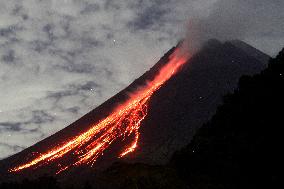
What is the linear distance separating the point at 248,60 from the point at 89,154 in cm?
6230

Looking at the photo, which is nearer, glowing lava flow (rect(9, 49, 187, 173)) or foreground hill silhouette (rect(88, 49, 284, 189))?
foreground hill silhouette (rect(88, 49, 284, 189))

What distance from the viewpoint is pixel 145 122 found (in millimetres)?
88938

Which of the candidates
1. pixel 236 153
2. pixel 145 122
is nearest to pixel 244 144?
pixel 236 153

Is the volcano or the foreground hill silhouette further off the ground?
the volcano

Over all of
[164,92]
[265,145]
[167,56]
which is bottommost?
[265,145]

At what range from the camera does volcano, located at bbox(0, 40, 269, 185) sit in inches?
2832

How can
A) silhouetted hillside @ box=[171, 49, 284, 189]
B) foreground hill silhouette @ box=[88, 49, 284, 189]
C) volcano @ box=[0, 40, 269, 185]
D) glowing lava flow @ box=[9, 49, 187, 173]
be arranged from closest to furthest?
1. foreground hill silhouette @ box=[88, 49, 284, 189]
2. silhouetted hillside @ box=[171, 49, 284, 189]
3. volcano @ box=[0, 40, 269, 185]
4. glowing lava flow @ box=[9, 49, 187, 173]

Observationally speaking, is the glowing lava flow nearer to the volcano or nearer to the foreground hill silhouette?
the volcano

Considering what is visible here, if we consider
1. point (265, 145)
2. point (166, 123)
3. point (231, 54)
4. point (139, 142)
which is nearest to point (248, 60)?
point (231, 54)

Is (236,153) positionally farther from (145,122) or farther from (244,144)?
(145,122)

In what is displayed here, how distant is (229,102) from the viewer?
3903cm

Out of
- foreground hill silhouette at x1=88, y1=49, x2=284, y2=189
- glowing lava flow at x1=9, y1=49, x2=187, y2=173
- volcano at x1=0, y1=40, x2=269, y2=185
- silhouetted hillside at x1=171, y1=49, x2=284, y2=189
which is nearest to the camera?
foreground hill silhouette at x1=88, y1=49, x2=284, y2=189

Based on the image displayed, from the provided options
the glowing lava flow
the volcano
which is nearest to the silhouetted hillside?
the volcano

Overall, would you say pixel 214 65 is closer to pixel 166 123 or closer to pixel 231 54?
pixel 231 54
